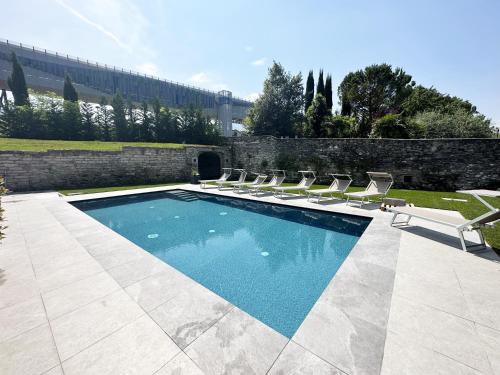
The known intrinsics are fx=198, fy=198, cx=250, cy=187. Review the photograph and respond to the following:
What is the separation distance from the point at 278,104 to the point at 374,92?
34.0 ft

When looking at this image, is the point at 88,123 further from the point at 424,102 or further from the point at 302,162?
the point at 424,102

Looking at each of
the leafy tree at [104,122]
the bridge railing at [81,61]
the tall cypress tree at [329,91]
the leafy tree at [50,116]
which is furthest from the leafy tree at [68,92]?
the tall cypress tree at [329,91]

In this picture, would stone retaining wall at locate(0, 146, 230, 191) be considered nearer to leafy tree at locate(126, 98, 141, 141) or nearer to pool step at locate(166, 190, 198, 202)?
pool step at locate(166, 190, 198, 202)

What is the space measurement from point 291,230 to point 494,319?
4.15 meters

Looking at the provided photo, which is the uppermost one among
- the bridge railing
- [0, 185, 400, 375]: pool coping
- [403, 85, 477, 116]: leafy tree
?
the bridge railing

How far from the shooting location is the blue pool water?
125 inches

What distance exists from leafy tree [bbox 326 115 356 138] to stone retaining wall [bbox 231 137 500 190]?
24.7 ft

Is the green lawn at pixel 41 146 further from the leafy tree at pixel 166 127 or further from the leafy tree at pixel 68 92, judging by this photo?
the leafy tree at pixel 68 92

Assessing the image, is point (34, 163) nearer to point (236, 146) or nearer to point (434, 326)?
point (236, 146)

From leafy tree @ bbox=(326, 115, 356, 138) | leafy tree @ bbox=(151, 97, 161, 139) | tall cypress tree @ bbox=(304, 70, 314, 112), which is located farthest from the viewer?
tall cypress tree @ bbox=(304, 70, 314, 112)

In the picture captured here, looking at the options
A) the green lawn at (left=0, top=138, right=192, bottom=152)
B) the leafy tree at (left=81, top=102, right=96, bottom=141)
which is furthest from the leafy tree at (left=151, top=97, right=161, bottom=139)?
the green lawn at (left=0, top=138, right=192, bottom=152)

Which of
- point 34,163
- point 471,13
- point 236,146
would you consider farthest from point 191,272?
point 236,146

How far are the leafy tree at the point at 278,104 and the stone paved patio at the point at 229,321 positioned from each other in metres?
22.3

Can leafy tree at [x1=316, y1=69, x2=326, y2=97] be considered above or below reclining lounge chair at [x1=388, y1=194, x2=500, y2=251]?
above
